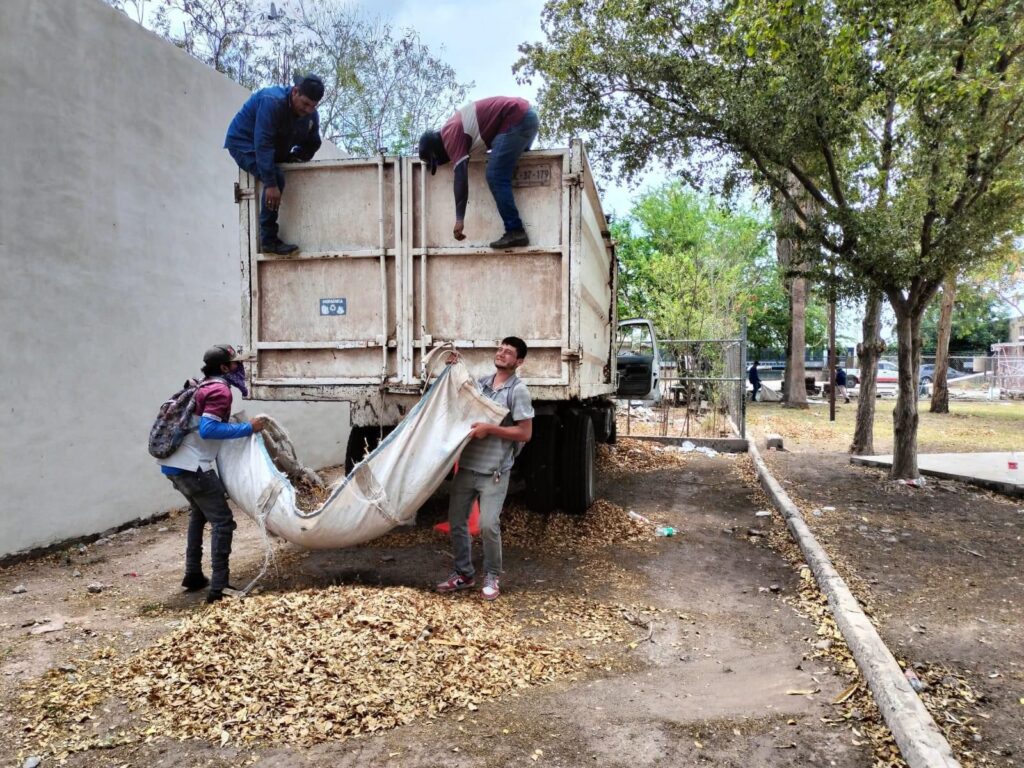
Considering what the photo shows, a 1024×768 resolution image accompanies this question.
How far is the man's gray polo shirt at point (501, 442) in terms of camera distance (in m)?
4.14

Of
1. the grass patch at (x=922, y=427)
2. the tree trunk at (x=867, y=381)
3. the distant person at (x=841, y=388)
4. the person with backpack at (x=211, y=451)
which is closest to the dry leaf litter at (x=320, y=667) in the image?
the person with backpack at (x=211, y=451)

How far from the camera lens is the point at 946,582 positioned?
4656 mm

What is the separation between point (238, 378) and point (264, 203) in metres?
1.22

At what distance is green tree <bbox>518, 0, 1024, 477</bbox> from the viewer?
6211mm

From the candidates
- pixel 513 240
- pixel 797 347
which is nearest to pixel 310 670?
pixel 513 240

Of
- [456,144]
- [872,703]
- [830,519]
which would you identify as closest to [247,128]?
[456,144]

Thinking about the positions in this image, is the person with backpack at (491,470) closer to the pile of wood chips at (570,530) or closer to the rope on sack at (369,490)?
the rope on sack at (369,490)

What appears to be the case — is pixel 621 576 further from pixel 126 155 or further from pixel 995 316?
pixel 995 316

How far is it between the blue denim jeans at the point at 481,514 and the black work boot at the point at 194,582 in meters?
1.74

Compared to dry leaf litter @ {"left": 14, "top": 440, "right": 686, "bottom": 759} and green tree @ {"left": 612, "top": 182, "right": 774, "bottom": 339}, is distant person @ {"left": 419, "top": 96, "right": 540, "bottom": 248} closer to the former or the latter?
dry leaf litter @ {"left": 14, "top": 440, "right": 686, "bottom": 759}

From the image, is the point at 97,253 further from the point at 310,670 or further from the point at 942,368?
the point at 942,368

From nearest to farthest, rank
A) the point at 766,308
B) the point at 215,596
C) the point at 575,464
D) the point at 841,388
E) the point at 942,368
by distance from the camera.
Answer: the point at 215,596, the point at 575,464, the point at 942,368, the point at 841,388, the point at 766,308

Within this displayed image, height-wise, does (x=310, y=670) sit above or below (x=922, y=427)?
above

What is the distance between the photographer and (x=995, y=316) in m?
55.2
